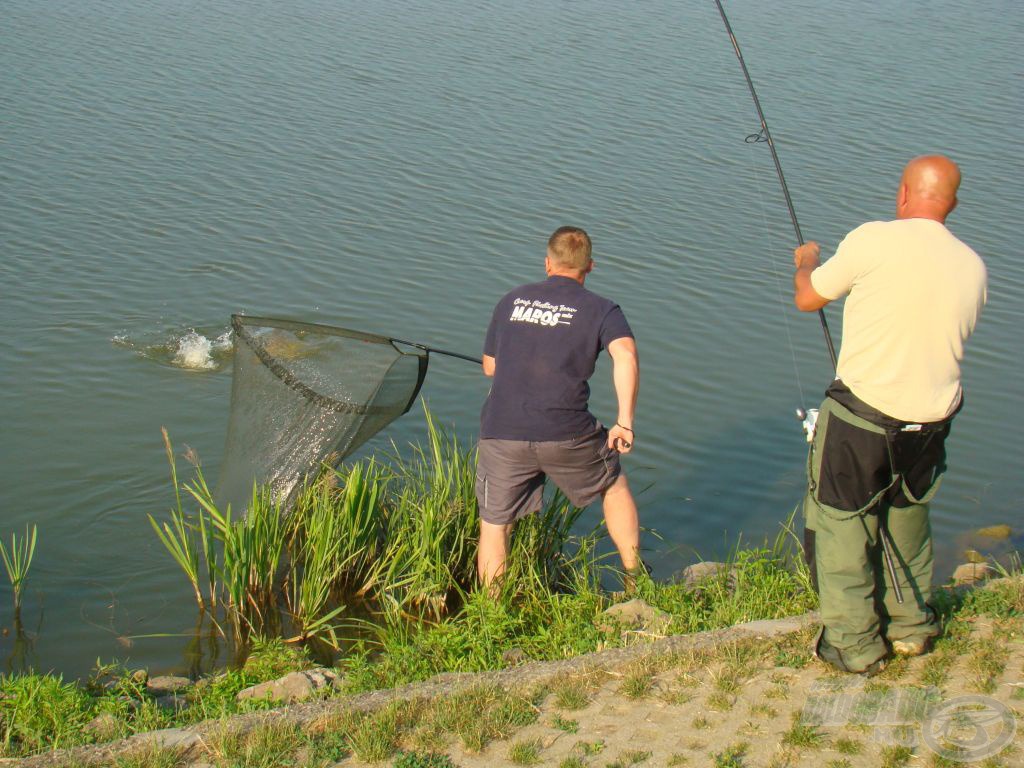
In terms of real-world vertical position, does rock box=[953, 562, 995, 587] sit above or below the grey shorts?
below

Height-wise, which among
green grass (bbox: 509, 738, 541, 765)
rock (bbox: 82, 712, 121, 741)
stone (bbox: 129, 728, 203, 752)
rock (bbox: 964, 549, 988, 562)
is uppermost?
rock (bbox: 964, 549, 988, 562)

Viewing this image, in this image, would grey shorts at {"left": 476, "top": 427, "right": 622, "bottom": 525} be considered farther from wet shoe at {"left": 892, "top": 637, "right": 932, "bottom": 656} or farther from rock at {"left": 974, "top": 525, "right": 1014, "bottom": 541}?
rock at {"left": 974, "top": 525, "right": 1014, "bottom": 541}

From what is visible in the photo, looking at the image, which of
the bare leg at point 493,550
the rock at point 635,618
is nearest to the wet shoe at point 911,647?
the rock at point 635,618

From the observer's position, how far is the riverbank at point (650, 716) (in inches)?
158

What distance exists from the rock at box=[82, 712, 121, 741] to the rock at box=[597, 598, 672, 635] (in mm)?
1978

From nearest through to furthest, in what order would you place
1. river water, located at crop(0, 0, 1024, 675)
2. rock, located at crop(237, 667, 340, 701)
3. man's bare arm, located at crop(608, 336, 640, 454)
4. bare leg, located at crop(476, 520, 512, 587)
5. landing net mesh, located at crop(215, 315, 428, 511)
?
rock, located at crop(237, 667, 340, 701) → man's bare arm, located at crop(608, 336, 640, 454) → bare leg, located at crop(476, 520, 512, 587) → landing net mesh, located at crop(215, 315, 428, 511) → river water, located at crop(0, 0, 1024, 675)

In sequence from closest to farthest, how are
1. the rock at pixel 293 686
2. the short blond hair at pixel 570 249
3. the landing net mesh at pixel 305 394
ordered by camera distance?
the rock at pixel 293 686
the short blond hair at pixel 570 249
the landing net mesh at pixel 305 394

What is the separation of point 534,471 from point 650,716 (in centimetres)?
149

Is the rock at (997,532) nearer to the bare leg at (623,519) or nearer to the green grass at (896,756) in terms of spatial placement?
the bare leg at (623,519)

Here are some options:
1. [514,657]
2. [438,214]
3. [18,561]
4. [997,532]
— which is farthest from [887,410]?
[438,214]

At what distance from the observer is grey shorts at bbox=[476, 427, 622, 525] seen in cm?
543

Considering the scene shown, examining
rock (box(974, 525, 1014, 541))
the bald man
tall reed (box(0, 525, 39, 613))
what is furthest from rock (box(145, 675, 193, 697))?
rock (box(974, 525, 1014, 541))

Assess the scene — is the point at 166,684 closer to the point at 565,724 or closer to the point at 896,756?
the point at 565,724

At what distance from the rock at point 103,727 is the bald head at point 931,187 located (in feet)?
10.8
